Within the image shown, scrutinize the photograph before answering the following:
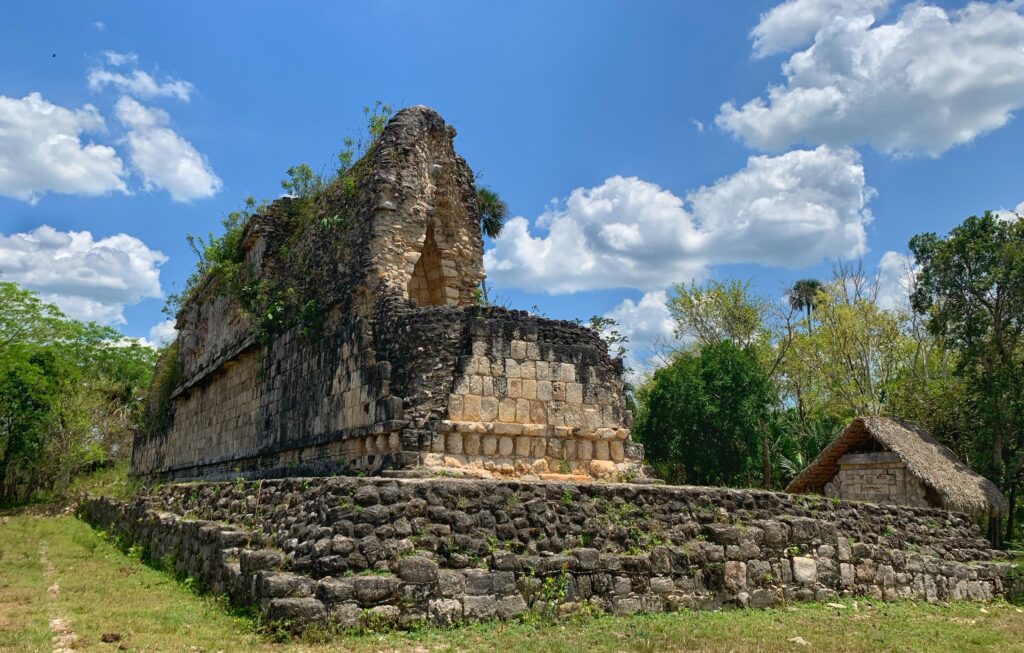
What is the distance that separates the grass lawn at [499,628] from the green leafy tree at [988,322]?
27.6 ft

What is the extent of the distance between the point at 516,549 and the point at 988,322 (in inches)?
617

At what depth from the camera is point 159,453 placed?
22.5m

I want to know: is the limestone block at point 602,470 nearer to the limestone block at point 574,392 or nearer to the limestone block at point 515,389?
the limestone block at point 574,392

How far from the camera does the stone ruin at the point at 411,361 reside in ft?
32.0

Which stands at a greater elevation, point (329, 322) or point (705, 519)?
point (329, 322)

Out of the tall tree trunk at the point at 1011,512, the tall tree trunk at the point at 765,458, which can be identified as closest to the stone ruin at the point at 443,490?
the tall tree trunk at the point at 1011,512

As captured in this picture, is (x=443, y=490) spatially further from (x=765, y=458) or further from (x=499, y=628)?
(x=765, y=458)

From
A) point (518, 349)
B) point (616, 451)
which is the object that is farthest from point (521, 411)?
point (616, 451)

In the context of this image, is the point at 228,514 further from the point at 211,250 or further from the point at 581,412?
the point at 211,250

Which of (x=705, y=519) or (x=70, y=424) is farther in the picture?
(x=70, y=424)

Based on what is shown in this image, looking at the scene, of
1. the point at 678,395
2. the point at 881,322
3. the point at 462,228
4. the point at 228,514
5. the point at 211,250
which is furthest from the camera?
the point at 881,322

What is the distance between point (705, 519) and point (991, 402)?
40.9ft

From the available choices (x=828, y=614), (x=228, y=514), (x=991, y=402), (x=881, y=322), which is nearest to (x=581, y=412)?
(x=828, y=614)

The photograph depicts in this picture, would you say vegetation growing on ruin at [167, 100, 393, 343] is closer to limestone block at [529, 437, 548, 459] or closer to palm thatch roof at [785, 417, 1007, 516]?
limestone block at [529, 437, 548, 459]
